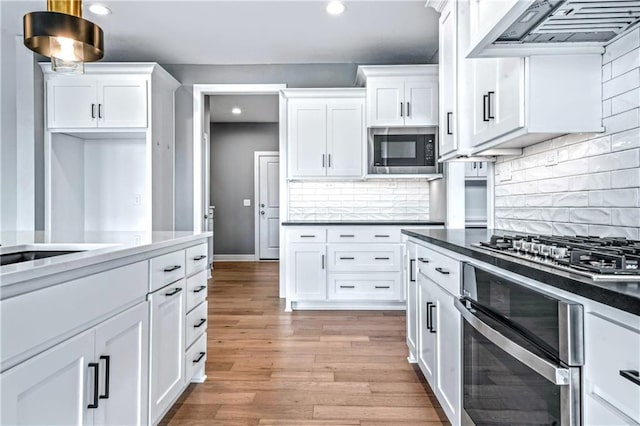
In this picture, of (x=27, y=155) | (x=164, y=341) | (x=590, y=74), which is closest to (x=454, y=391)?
(x=164, y=341)

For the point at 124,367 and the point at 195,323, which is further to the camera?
the point at 195,323

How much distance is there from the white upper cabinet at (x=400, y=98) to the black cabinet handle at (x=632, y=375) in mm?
3558

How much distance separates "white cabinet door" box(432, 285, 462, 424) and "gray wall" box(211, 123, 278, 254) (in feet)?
20.7

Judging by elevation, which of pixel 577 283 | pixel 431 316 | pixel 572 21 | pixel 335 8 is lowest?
pixel 431 316

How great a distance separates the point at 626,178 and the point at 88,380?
1.93m

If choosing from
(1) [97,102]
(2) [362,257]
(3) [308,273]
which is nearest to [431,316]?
(2) [362,257]

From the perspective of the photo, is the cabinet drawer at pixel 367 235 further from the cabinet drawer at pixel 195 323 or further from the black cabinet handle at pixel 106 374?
the black cabinet handle at pixel 106 374

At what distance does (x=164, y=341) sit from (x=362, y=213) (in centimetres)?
310

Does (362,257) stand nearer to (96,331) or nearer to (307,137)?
(307,137)

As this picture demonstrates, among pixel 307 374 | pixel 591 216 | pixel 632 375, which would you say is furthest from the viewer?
pixel 307 374

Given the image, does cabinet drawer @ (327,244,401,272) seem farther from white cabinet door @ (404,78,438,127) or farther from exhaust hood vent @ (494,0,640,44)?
exhaust hood vent @ (494,0,640,44)

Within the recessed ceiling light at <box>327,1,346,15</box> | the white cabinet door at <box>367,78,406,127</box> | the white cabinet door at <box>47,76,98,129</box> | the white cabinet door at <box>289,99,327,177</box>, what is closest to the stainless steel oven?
the recessed ceiling light at <box>327,1,346,15</box>

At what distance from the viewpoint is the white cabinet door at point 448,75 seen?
2510 mm

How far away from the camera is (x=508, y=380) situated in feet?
3.87
